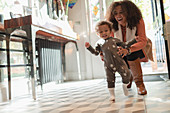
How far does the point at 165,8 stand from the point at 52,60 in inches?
60.3

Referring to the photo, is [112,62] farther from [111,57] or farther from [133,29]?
[133,29]

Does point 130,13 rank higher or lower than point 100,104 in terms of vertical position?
higher

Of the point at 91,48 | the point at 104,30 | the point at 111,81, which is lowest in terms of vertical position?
the point at 111,81

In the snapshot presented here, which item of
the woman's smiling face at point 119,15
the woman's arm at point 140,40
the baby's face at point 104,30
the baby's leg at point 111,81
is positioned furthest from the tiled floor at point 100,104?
the woman's smiling face at point 119,15

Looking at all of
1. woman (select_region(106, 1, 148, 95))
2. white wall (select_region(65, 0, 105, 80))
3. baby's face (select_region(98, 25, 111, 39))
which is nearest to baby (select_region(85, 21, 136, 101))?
baby's face (select_region(98, 25, 111, 39))

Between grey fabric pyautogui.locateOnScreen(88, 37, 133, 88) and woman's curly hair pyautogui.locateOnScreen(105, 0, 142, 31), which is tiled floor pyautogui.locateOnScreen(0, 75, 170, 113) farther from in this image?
→ woman's curly hair pyautogui.locateOnScreen(105, 0, 142, 31)

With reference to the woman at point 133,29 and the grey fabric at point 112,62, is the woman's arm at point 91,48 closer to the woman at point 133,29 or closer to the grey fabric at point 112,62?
the grey fabric at point 112,62

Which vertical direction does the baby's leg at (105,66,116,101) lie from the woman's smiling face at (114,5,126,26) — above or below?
below

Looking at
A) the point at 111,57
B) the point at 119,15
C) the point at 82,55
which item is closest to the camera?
the point at 111,57

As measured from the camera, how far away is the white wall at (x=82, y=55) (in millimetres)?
2845

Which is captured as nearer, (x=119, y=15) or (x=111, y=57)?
(x=111, y=57)

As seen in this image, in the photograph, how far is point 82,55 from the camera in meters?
2.96

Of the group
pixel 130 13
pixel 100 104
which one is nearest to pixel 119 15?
pixel 130 13

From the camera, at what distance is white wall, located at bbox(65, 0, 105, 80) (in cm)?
284
